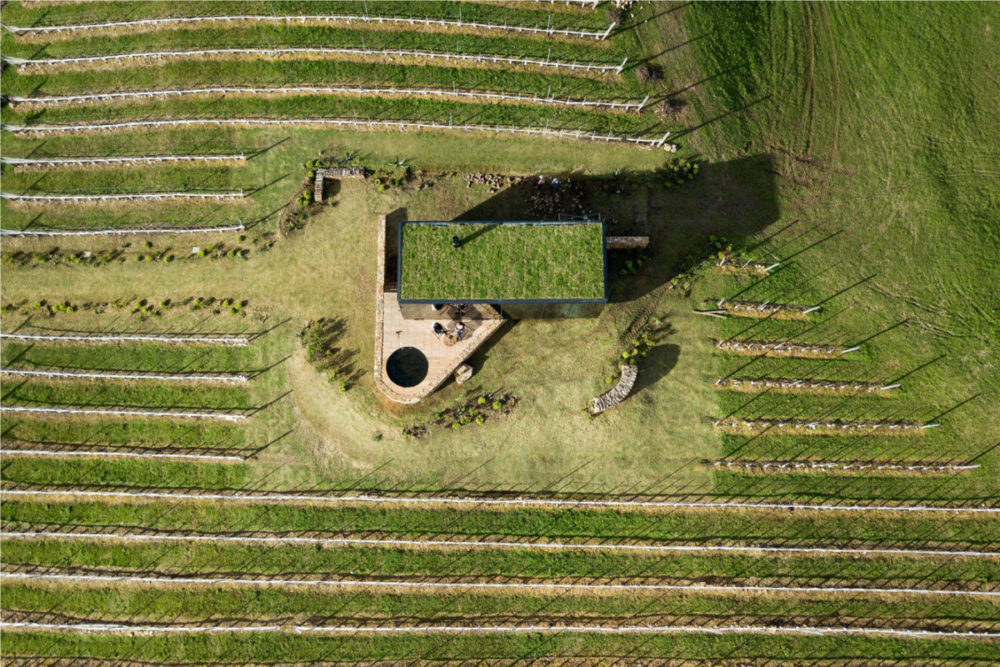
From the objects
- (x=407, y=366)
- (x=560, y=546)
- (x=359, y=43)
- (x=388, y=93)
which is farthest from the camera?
(x=359, y=43)

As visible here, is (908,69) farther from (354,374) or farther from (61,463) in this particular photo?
(61,463)

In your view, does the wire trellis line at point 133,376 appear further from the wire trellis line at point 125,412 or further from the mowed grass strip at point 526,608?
the mowed grass strip at point 526,608

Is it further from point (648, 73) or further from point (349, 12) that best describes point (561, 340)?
point (349, 12)

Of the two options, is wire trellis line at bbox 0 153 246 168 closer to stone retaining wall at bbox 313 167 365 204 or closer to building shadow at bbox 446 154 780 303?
stone retaining wall at bbox 313 167 365 204

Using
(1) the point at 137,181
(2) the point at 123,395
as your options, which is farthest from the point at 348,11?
(2) the point at 123,395

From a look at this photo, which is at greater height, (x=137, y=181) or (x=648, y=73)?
(x=648, y=73)

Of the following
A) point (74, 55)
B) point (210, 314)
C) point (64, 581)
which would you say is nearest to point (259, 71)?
point (74, 55)

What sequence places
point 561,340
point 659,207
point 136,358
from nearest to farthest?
point 561,340 → point 136,358 → point 659,207
